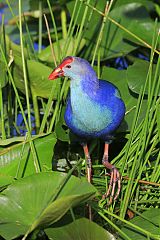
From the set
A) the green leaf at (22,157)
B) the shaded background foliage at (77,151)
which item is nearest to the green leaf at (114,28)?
the shaded background foliage at (77,151)

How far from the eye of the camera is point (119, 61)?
293cm

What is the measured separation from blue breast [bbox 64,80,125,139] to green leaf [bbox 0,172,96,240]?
26cm

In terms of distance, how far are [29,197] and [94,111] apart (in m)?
0.35

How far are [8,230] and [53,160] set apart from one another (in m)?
0.58

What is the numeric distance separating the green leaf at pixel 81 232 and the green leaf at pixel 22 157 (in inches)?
12.5

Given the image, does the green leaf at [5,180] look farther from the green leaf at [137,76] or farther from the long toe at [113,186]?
the green leaf at [137,76]

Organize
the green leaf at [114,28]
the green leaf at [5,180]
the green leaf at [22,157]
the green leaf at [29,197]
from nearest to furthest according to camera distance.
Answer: the green leaf at [29,197] < the green leaf at [5,180] < the green leaf at [22,157] < the green leaf at [114,28]

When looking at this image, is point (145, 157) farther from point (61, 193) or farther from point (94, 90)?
point (61, 193)

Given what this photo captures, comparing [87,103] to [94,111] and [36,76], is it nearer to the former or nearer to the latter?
[94,111]

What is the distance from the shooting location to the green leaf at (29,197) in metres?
1.61

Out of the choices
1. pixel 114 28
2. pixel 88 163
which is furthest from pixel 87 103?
pixel 114 28

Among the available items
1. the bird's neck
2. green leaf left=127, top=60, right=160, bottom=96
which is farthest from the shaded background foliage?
the bird's neck

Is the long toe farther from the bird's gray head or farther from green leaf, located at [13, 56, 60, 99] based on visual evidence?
green leaf, located at [13, 56, 60, 99]

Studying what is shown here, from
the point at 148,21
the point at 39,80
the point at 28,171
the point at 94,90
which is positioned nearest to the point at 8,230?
the point at 28,171
